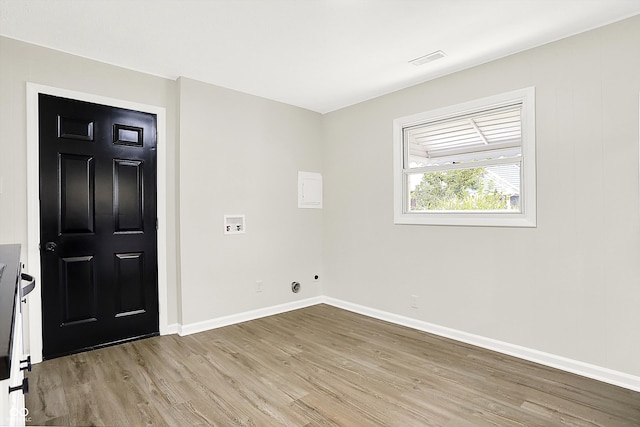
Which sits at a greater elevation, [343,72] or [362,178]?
[343,72]

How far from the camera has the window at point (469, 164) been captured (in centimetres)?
302

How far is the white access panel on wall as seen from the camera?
463 cm

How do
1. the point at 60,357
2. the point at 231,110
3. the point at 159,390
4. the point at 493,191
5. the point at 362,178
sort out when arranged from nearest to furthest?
the point at 159,390
the point at 60,357
the point at 493,191
the point at 231,110
the point at 362,178

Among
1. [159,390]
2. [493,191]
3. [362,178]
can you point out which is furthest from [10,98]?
[493,191]

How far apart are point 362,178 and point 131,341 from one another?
3032 millimetres

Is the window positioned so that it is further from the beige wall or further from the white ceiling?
the white ceiling

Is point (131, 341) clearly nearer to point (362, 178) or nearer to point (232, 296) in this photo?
point (232, 296)

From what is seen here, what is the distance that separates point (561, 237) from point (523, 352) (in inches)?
40.5

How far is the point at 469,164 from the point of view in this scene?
340 cm

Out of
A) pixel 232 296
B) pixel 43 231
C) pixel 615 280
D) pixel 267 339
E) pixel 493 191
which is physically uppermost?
pixel 493 191

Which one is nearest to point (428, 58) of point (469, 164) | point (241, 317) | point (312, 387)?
point (469, 164)

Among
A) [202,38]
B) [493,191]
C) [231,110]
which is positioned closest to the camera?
[202,38]

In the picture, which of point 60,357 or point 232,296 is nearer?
point 60,357

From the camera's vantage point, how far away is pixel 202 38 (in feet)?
9.07
